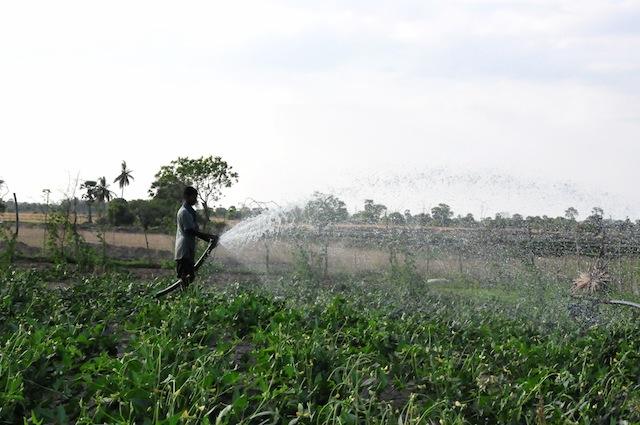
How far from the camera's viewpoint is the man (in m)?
8.77

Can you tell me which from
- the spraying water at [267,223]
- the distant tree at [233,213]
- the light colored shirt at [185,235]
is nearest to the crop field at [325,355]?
the light colored shirt at [185,235]

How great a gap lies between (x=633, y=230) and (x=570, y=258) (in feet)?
4.35

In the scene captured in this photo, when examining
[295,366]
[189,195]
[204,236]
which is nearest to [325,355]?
[295,366]

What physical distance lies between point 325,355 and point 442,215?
24.3 ft

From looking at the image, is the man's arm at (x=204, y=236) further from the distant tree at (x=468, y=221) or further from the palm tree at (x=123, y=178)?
the palm tree at (x=123, y=178)

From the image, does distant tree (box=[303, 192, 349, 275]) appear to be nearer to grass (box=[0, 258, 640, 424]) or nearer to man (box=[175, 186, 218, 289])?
man (box=[175, 186, 218, 289])

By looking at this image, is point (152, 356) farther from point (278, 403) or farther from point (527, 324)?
point (527, 324)

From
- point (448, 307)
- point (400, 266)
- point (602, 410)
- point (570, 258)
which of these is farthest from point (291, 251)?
point (602, 410)

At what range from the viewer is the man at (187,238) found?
28.8ft

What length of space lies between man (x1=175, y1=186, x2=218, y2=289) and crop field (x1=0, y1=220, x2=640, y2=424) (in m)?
0.51

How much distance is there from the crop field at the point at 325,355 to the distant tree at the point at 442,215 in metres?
1.04

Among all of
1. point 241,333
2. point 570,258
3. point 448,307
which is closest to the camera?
point 241,333

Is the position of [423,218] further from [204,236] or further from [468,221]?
[204,236]

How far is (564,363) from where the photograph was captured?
5.40 meters
